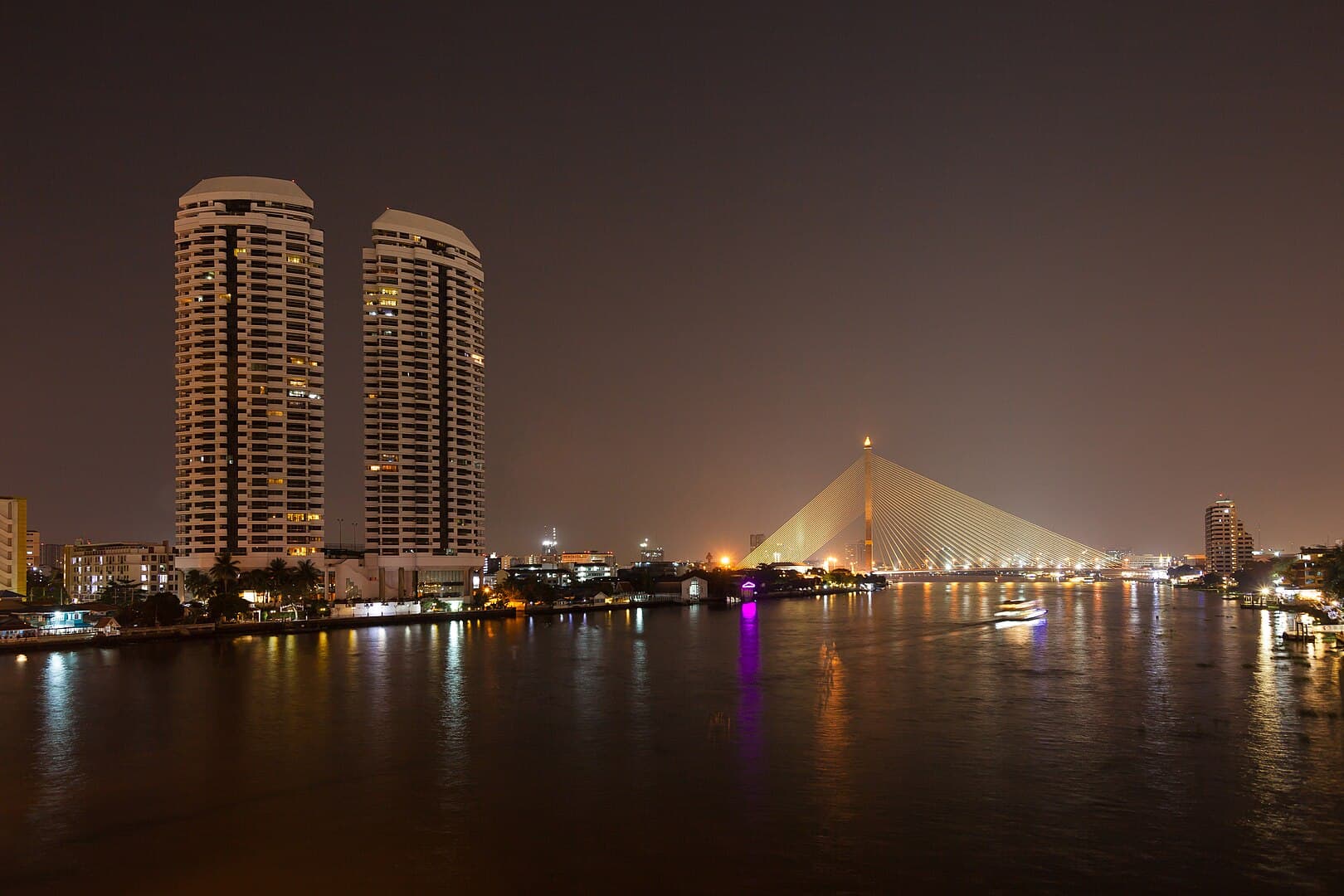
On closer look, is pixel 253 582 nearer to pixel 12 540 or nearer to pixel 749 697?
pixel 12 540

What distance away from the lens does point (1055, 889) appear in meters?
9.52

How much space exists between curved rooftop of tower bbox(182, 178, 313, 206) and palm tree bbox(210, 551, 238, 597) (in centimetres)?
1627

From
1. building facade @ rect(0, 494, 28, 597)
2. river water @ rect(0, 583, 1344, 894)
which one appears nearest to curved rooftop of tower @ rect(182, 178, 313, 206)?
building facade @ rect(0, 494, 28, 597)

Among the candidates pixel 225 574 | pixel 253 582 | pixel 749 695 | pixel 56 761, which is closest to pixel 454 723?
pixel 56 761

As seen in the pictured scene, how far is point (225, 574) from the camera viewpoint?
135 ft

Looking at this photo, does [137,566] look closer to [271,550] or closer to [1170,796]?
[271,550]

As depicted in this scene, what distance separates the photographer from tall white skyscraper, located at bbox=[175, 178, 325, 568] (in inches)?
1736

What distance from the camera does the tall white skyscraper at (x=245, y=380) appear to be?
145 ft

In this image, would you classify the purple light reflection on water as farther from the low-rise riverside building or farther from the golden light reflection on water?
the low-rise riverside building

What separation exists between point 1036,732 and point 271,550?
120ft

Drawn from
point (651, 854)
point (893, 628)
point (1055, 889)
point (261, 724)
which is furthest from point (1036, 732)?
point (893, 628)

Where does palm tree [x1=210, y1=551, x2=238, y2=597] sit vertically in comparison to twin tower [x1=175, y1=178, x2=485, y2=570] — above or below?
below

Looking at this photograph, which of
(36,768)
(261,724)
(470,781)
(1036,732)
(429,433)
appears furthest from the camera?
(429,433)

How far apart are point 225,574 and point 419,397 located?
13923 millimetres
